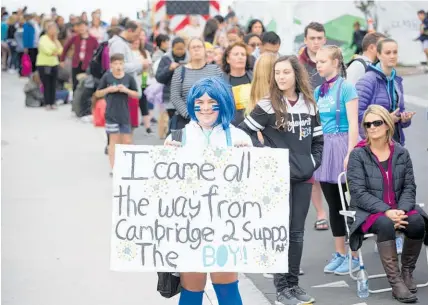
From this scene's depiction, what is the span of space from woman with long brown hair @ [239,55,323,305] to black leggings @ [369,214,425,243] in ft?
1.66

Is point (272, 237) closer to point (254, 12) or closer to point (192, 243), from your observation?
point (192, 243)

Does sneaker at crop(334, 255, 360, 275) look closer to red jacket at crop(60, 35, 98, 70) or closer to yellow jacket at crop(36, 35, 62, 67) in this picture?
red jacket at crop(60, 35, 98, 70)

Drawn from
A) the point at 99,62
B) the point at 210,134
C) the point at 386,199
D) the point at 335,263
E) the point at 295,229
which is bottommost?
the point at 335,263

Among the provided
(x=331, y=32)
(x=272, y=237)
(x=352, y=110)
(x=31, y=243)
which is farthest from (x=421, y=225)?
→ (x=331, y=32)

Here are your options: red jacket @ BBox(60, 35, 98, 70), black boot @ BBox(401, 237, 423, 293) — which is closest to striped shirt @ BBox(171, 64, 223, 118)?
black boot @ BBox(401, 237, 423, 293)

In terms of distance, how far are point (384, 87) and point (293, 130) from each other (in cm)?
167

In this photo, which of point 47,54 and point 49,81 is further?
point 49,81

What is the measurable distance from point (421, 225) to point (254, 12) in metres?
18.9

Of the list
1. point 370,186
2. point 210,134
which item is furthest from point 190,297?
point 370,186

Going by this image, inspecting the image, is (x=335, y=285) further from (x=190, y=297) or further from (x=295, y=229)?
(x=190, y=297)

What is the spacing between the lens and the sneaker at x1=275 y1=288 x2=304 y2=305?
669cm

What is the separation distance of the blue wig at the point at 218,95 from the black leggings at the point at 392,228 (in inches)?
69.3

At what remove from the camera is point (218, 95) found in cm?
542

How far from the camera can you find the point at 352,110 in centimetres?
758
